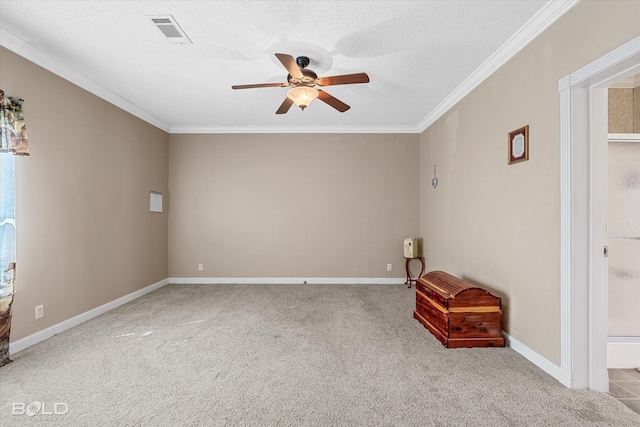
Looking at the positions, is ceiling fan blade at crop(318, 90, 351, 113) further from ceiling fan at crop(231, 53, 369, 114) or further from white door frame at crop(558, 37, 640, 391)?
white door frame at crop(558, 37, 640, 391)

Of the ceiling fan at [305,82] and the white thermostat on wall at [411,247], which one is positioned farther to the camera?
the white thermostat on wall at [411,247]

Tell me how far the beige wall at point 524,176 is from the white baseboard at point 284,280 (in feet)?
5.26

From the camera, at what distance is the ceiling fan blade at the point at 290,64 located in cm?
224

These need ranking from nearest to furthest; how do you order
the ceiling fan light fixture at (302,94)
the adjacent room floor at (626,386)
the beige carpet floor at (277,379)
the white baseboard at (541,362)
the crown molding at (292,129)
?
the beige carpet floor at (277,379) → the adjacent room floor at (626,386) → the white baseboard at (541,362) → the ceiling fan light fixture at (302,94) → the crown molding at (292,129)

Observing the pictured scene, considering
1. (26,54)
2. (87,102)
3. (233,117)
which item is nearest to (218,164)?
(233,117)

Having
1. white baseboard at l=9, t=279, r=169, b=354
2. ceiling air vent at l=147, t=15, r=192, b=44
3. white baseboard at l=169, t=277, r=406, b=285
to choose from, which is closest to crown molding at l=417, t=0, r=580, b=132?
ceiling air vent at l=147, t=15, r=192, b=44

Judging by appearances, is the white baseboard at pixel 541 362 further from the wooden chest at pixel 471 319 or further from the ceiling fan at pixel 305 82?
the ceiling fan at pixel 305 82

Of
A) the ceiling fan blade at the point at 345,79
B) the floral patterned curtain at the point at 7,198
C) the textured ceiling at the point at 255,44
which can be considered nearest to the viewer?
the textured ceiling at the point at 255,44

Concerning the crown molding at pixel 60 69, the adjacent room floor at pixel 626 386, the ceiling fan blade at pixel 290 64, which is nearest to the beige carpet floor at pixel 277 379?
the adjacent room floor at pixel 626 386

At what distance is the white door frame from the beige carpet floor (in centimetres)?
22

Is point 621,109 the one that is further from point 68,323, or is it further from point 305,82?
point 68,323

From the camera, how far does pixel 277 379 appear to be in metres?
2.17

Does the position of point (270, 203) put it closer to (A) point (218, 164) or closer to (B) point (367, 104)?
(A) point (218, 164)

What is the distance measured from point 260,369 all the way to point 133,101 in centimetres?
390
